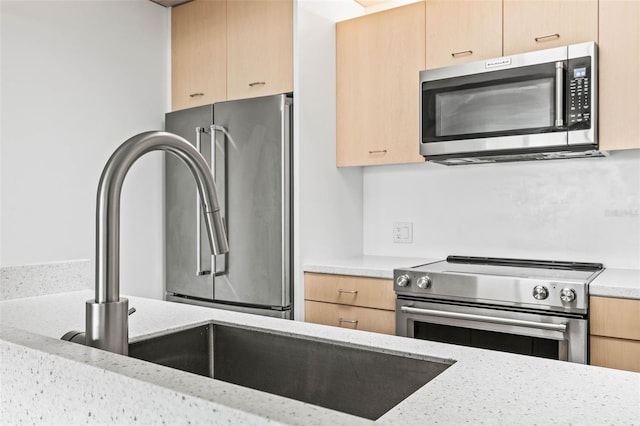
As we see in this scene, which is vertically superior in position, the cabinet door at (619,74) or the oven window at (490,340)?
the cabinet door at (619,74)

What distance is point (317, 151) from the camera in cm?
278

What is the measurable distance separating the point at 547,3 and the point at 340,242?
60.9 inches

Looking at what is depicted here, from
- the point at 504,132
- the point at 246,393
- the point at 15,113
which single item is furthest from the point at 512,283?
the point at 15,113

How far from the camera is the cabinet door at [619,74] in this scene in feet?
6.95

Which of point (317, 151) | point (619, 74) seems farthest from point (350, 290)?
point (619, 74)

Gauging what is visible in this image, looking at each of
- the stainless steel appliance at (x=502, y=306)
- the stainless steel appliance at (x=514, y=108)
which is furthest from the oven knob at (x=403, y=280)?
the stainless steel appliance at (x=514, y=108)

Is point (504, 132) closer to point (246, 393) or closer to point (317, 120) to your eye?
point (317, 120)

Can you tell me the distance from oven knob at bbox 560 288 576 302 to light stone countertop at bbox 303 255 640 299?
0.07 metres

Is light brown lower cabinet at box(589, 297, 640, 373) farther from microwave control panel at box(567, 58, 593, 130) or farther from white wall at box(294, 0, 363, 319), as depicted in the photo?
white wall at box(294, 0, 363, 319)

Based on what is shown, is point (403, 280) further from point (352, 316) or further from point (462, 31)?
point (462, 31)

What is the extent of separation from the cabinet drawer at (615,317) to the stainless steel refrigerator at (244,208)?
4.45 ft

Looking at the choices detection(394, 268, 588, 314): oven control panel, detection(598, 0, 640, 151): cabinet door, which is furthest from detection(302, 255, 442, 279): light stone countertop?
detection(598, 0, 640, 151): cabinet door

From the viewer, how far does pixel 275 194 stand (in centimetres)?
265

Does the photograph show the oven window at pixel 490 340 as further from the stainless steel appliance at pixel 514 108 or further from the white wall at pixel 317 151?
the stainless steel appliance at pixel 514 108
